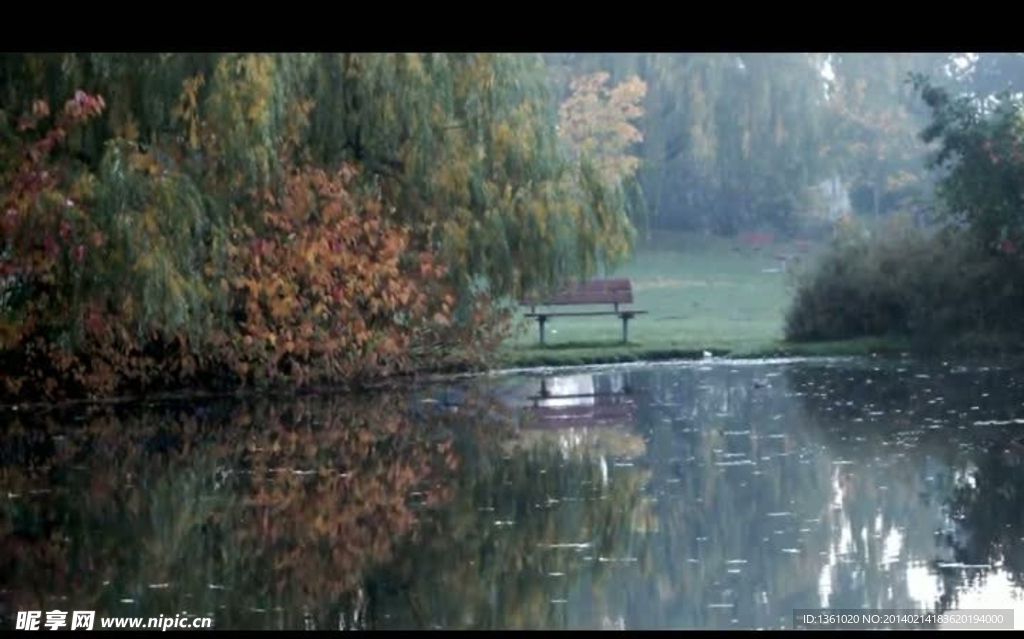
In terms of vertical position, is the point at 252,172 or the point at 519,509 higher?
the point at 252,172

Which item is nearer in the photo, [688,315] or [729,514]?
[729,514]

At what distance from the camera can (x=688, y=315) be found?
1532 inches

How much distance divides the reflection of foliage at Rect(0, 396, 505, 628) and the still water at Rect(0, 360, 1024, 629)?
0.03 meters

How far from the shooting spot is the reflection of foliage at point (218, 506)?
1083cm

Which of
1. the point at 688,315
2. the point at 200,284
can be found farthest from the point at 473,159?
the point at 688,315

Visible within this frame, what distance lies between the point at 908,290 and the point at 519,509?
15930mm

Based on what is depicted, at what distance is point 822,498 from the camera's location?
1384cm

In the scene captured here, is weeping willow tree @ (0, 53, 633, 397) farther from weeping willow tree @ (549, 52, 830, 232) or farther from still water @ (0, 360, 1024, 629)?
weeping willow tree @ (549, 52, 830, 232)

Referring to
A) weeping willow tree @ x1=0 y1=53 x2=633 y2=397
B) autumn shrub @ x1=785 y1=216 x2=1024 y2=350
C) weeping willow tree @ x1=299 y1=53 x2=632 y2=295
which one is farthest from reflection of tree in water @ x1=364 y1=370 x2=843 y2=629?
autumn shrub @ x1=785 y1=216 x2=1024 y2=350

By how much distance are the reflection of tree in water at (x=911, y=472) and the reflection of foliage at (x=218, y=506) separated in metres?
2.89

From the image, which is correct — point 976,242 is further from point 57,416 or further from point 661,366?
point 57,416

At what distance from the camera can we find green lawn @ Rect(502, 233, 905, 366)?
94.1 ft

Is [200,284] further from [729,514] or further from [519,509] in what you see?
[729,514]
